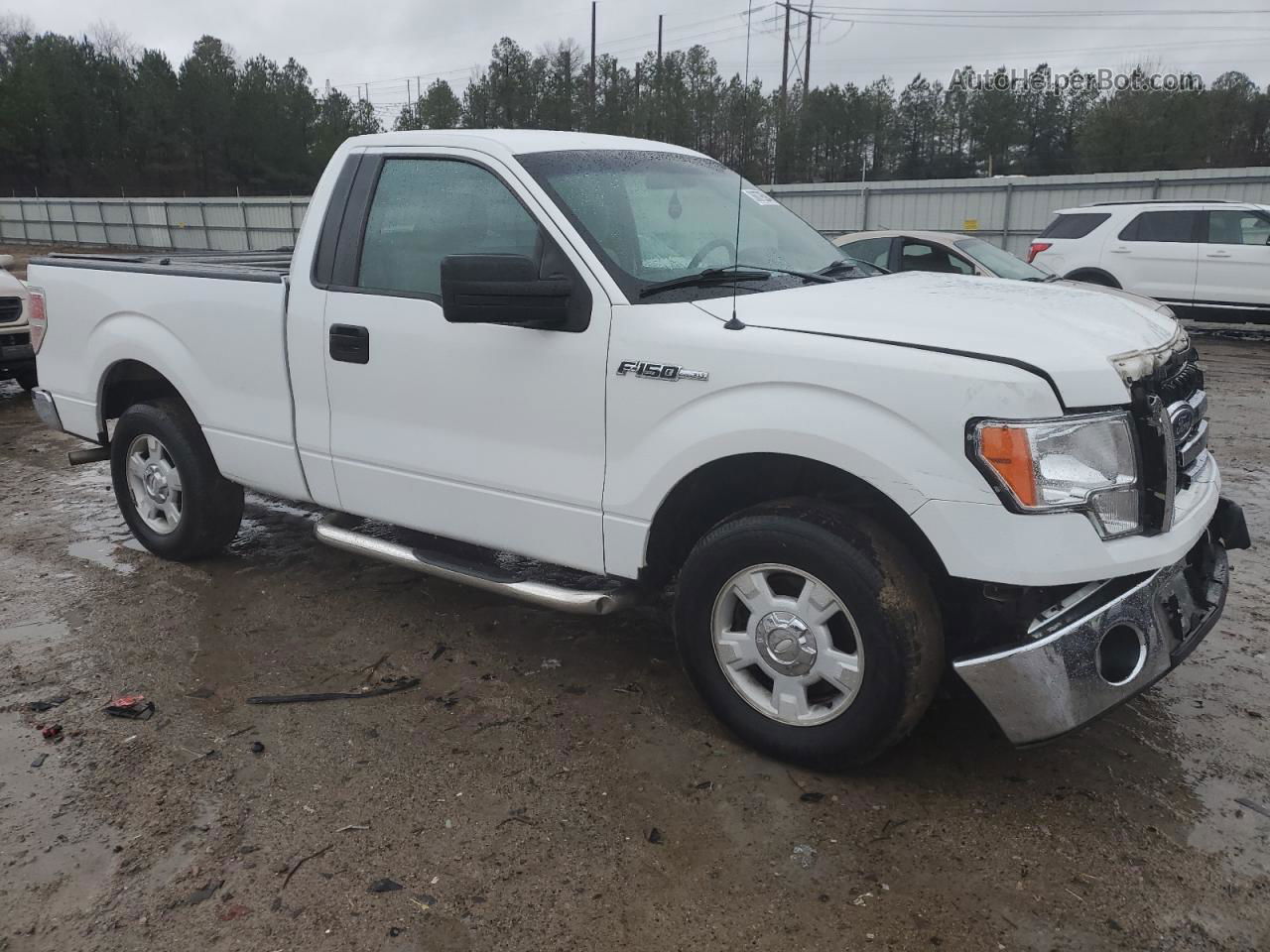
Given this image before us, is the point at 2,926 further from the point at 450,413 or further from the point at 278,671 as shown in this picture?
the point at 450,413

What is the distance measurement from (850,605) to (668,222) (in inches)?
64.5

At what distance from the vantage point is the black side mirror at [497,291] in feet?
10.3

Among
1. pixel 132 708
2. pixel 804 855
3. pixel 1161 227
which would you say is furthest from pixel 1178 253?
pixel 132 708

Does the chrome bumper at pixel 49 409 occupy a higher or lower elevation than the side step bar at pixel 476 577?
higher

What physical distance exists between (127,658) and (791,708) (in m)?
2.73

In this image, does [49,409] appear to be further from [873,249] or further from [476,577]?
[873,249]

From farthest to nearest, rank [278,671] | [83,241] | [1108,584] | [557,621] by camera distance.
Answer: [83,241]
[557,621]
[278,671]
[1108,584]

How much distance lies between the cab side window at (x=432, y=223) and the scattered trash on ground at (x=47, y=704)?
1.92 m

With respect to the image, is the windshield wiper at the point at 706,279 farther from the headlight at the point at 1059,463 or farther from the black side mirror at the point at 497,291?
the headlight at the point at 1059,463

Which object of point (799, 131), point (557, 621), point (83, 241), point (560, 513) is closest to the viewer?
point (560, 513)

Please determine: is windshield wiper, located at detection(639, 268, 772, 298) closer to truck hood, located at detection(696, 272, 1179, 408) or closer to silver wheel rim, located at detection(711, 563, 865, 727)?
truck hood, located at detection(696, 272, 1179, 408)

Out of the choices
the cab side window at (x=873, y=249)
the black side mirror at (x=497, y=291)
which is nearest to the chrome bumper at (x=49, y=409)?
the black side mirror at (x=497, y=291)

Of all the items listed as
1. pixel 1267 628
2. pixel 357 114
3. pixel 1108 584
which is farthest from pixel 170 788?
pixel 357 114

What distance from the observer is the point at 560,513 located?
11.5ft
